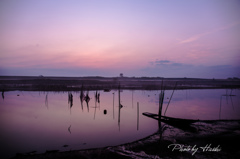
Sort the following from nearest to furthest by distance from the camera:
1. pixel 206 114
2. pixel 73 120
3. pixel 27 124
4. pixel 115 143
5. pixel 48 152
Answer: pixel 48 152, pixel 115 143, pixel 27 124, pixel 73 120, pixel 206 114

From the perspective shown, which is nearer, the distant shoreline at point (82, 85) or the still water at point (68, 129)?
the still water at point (68, 129)

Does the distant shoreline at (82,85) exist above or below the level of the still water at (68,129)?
above

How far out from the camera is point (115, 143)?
10.3 m

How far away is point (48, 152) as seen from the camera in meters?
8.66

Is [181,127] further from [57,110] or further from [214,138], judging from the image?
[57,110]

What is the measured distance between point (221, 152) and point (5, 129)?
13618 mm

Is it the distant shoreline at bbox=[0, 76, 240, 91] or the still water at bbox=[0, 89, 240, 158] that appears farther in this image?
the distant shoreline at bbox=[0, 76, 240, 91]

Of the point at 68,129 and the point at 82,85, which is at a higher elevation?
the point at 82,85

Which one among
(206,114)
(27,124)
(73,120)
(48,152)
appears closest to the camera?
(48,152)

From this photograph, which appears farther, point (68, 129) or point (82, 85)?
point (82, 85)

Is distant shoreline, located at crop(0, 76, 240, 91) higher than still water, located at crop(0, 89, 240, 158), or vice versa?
distant shoreline, located at crop(0, 76, 240, 91)

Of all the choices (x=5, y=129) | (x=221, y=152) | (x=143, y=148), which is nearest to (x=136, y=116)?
(x=143, y=148)

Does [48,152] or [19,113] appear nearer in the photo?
[48,152]

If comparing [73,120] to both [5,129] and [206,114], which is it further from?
[206,114]
